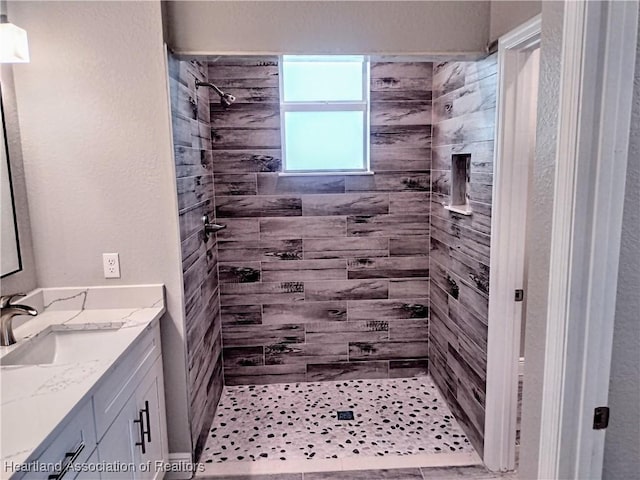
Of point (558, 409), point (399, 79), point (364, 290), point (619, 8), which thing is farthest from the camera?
point (364, 290)

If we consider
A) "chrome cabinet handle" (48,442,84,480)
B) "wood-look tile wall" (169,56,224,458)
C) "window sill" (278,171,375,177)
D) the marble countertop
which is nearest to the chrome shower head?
"wood-look tile wall" (169,56,224,458)

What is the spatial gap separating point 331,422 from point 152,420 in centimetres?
125

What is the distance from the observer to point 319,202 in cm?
334

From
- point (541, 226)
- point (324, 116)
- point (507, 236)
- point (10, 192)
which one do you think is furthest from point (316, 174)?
point (541, 226)

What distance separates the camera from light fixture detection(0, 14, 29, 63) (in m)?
1.73

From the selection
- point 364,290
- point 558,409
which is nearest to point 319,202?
point 364,290

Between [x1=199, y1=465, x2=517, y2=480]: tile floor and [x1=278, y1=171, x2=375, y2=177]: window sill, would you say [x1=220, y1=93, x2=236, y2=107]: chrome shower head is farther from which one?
[x1=199, y1=465, x2=517, y2=480]: tile floor

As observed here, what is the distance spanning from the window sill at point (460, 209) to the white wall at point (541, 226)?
145 cm

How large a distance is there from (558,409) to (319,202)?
2.45 meters

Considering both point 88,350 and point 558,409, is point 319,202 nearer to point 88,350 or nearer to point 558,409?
point 88,350

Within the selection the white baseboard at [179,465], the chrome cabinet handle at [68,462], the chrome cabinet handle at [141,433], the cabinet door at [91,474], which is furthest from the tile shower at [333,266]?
the chrome cabinet handle at [68,462]

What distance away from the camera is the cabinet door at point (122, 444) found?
1612 mm

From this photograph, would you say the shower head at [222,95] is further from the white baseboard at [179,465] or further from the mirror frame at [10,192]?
the white baseboard at [179,465]

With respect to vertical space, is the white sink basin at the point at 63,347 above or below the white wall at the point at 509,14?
below
